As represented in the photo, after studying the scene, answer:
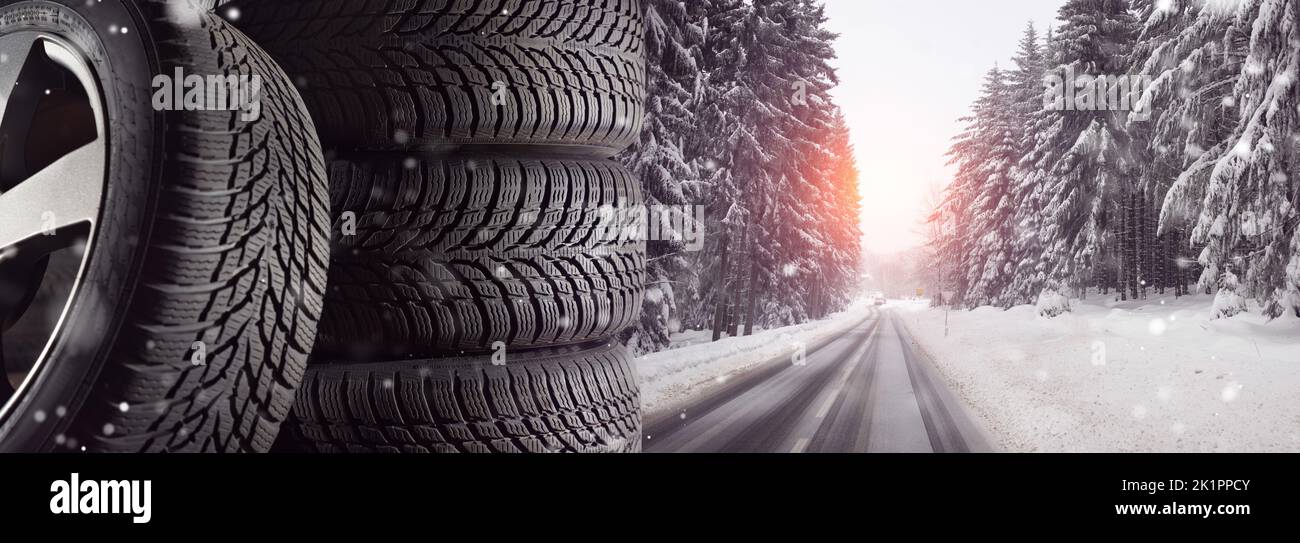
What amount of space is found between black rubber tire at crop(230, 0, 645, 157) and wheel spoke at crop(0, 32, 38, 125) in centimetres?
45

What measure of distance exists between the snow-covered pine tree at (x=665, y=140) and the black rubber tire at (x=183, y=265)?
1054cm

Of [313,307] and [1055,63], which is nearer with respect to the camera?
[313,307]

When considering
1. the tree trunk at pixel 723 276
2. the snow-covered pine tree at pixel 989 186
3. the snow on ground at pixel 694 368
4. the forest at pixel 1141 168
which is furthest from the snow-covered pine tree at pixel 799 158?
the snow-covered pine tree at pixel 989 186

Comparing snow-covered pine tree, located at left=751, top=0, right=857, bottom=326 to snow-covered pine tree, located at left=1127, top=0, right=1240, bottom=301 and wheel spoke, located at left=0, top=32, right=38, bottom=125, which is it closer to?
snow-covered pine tree, located at left=1127, top=0, right=1240, bottom=301

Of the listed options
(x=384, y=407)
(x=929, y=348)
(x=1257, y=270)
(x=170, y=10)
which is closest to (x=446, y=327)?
(x=384, y=407)

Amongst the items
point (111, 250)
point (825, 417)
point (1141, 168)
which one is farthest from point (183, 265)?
point (1141, 168)

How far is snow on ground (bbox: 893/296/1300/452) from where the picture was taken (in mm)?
4367

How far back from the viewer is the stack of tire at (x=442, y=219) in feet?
4.95

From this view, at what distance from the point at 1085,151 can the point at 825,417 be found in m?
19.0

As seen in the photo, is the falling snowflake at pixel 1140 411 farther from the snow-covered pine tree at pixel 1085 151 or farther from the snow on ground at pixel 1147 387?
the snow-covered pine tree at pixel 1085 151

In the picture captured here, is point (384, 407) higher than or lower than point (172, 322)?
lower
